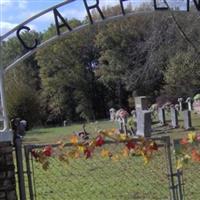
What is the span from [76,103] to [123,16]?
6081 cm

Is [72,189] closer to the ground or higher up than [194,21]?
closer to the ground

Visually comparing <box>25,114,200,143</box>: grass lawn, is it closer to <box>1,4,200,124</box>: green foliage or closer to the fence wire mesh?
the fence wire mesh

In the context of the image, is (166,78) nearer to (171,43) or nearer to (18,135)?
(171,43)

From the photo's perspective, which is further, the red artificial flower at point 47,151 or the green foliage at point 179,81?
the green foliage at point 179,81

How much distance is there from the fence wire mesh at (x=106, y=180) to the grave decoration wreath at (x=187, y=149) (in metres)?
1.88

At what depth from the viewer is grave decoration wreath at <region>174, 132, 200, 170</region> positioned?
6668mm

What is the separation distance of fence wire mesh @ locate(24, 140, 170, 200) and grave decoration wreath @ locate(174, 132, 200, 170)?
1.88 metres

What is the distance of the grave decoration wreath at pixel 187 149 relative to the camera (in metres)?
6.67

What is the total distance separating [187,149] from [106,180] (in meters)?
5.21

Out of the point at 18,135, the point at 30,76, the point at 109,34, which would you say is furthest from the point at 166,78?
the point at 18,135

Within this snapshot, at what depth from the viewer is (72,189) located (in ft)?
35.9

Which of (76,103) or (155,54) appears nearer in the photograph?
(155,54)

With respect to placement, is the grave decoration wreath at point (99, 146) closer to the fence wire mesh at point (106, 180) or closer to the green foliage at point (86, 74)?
the fence wire mesh at point (106, 180)

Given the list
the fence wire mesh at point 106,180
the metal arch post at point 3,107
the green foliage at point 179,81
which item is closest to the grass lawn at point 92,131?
the fence wire mesh at point 106,180
